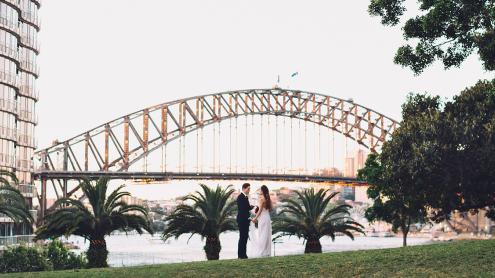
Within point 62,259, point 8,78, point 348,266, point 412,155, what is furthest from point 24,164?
point 348,266

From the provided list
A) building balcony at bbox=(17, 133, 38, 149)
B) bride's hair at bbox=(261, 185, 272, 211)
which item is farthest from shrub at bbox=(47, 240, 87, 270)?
building balcony at bbox=(17, 133, 38, 149)

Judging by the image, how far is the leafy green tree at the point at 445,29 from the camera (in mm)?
22453

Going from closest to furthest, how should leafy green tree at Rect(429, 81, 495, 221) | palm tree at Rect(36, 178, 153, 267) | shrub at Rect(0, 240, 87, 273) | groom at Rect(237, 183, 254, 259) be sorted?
1. groom at Rect(237, 183, 254, 259)
2. palm tree at Rect(36, 178, 153, 267)
3. shrub at Rect(0, 240, 87, 273)
4. leafy green tree at Rect(429, 81, 495, 221)

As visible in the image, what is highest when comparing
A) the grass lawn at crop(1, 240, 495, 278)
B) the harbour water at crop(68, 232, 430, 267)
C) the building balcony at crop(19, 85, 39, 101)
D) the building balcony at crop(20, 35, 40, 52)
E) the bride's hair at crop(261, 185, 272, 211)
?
the building balcony at crop(20, 35, 40, 52)

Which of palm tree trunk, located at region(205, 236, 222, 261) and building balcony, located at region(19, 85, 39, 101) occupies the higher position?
building balcony, located at region(19, 85, 39, 101)

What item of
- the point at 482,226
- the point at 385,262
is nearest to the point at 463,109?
the point at 385,262

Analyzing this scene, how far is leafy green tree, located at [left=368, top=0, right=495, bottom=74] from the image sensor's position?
73.7 feet

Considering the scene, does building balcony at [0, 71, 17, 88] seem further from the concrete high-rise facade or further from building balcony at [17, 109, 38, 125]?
building balcony at [17, 109, 38, 125]

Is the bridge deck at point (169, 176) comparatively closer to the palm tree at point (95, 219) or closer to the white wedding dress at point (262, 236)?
the palm tree at point (95, 219)

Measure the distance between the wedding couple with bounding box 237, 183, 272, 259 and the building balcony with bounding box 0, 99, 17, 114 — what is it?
137 feet

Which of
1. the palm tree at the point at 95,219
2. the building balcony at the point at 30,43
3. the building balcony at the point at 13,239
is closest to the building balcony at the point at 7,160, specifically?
the building balcony at the point at 13,239

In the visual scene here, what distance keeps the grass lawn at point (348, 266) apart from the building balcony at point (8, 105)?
41.1m

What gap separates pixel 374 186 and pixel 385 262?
113 ft

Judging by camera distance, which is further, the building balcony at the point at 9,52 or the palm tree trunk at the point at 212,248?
the building balcony at the point at 9,52
